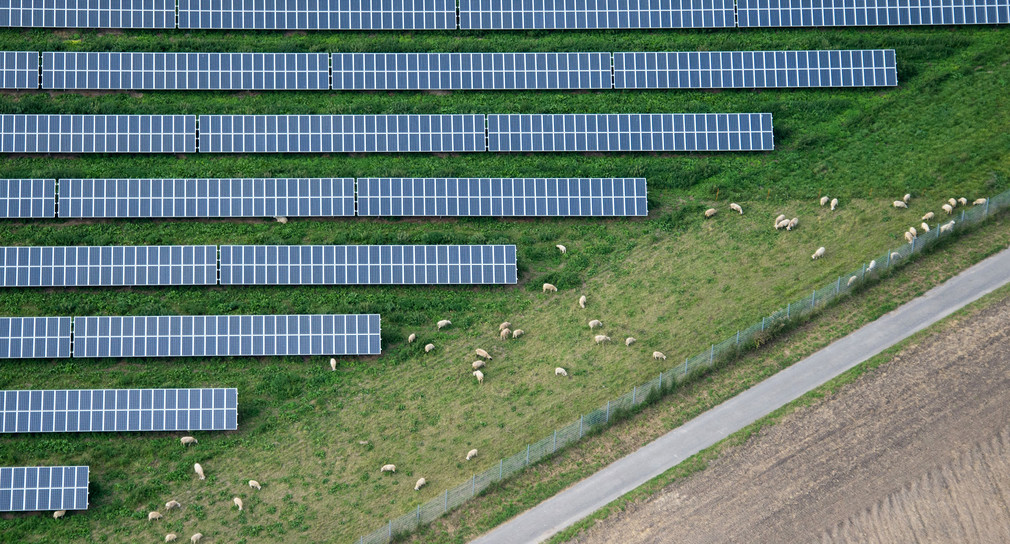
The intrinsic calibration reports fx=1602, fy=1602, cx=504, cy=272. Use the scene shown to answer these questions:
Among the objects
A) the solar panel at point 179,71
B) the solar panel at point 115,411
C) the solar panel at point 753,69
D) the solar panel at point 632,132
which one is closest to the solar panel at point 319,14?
the solar panel at point 179,71

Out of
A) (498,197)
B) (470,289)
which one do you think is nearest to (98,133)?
(498,197)

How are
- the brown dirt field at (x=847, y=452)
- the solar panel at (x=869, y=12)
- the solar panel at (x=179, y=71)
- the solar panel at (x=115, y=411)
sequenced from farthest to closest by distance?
the solar panel at (x=869, y=12), the solar panel at (x=179, y=71), the solar panel at (x=115, y=411), the brown dirt field at (x=847, y=452)

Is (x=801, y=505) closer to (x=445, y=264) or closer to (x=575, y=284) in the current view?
(x=575, y=284)

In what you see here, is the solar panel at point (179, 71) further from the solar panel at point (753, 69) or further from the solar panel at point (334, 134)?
the solar panel at point (753, 69)

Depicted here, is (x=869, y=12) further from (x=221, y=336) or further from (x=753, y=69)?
(x=221, y=336)

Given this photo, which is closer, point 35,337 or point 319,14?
point 35,337
